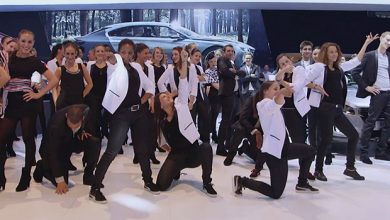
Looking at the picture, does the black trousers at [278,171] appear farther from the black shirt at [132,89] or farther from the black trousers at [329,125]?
the black shirt at [132,89]

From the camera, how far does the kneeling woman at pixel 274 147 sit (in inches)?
127

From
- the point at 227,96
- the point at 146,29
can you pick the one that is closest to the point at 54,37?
the point at 146,29

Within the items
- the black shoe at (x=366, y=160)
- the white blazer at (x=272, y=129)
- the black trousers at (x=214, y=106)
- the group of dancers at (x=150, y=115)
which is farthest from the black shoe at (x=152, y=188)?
the black shoe at (x=366, y=160)

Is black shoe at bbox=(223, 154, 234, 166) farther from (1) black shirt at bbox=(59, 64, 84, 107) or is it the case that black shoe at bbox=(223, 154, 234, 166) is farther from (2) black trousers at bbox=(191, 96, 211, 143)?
(1) black shirt at bbox=(59, 64, 84, 107)

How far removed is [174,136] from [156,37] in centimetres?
461

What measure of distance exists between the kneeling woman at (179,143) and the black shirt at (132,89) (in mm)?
165

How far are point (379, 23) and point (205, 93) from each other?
3.83 m

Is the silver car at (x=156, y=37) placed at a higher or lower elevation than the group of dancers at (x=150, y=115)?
higher

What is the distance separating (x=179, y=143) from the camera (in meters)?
3.59

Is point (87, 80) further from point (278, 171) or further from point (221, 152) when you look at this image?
point (278, 171)

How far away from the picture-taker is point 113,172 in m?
4.18

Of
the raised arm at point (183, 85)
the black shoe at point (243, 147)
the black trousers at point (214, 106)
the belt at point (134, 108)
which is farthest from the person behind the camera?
the black trousers at point (214, 106)

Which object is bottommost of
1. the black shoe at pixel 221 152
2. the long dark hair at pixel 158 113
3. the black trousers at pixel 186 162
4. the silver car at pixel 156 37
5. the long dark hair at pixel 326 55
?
the black shoe at pixel 221 152

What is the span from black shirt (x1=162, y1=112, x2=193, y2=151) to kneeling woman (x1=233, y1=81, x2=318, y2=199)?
19.6 inches
